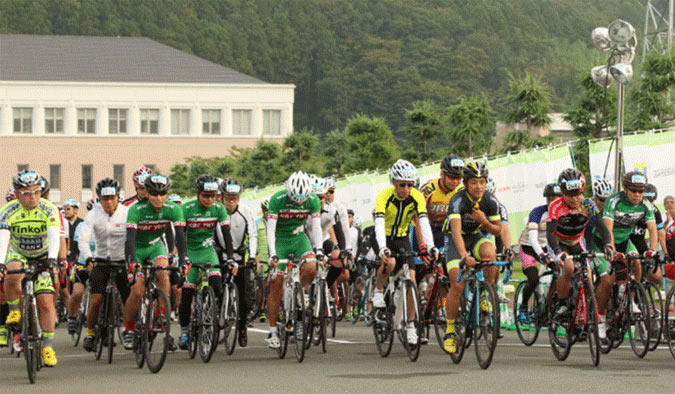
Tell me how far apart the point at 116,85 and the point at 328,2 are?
191 feet

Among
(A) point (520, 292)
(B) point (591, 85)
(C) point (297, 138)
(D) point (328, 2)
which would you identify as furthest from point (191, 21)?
(A) point (520, 292)

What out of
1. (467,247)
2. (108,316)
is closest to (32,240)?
(108,316)

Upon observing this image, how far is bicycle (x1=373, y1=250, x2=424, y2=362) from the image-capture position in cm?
1356

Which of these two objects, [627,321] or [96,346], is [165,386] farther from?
[627,321]

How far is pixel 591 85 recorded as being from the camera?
3862cm

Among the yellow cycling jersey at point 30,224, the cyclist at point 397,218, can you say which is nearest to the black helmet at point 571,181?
the cyclist at point 397,218

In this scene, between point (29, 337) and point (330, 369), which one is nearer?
point (29, 337)

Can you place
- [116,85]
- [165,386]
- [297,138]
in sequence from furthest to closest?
[116,85], [297,138], [165,386]

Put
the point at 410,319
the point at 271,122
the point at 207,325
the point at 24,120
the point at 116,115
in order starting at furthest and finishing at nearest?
the point at 271,122
the point at 116,115
the point at 24,120
the point at 207,325
the point at 410,319

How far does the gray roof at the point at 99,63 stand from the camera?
355ft

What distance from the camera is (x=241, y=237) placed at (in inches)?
672

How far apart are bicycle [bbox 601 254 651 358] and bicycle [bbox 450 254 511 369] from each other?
4.51 ft

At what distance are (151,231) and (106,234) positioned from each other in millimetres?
930

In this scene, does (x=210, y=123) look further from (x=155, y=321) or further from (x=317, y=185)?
(x=155, y=321)
